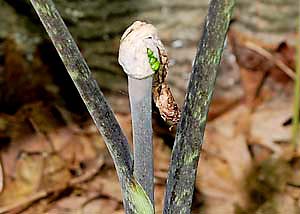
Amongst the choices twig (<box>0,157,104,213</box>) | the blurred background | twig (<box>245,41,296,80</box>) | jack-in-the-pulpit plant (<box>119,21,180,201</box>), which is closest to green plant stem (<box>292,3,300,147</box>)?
the blurred background

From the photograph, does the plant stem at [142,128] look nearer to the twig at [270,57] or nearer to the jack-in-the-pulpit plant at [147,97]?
the jack-in-the-pulpit plant at [147,97]

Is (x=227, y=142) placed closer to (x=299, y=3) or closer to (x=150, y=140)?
(x=299, y=3)

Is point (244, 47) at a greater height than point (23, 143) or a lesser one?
greater

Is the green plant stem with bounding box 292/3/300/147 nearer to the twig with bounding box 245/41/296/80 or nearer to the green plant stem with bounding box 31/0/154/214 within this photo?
the twig with bounding box 245/41/296/80

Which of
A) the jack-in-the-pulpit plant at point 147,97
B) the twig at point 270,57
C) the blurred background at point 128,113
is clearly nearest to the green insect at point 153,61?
the jack-in-the-pulpit plant at point 147,97

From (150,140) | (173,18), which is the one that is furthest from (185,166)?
(173,18)

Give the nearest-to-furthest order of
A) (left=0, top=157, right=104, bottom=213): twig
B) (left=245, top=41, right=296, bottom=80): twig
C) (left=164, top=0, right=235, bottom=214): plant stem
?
1. (left=164, top=0, right=235, bottom=214): plant stem
2. (left=0, top=157, right=104, bottom=213): twig
3. (left=245, top=41, right=296, bottom=80): twig

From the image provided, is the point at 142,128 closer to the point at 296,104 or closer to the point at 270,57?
the point at 296,104
